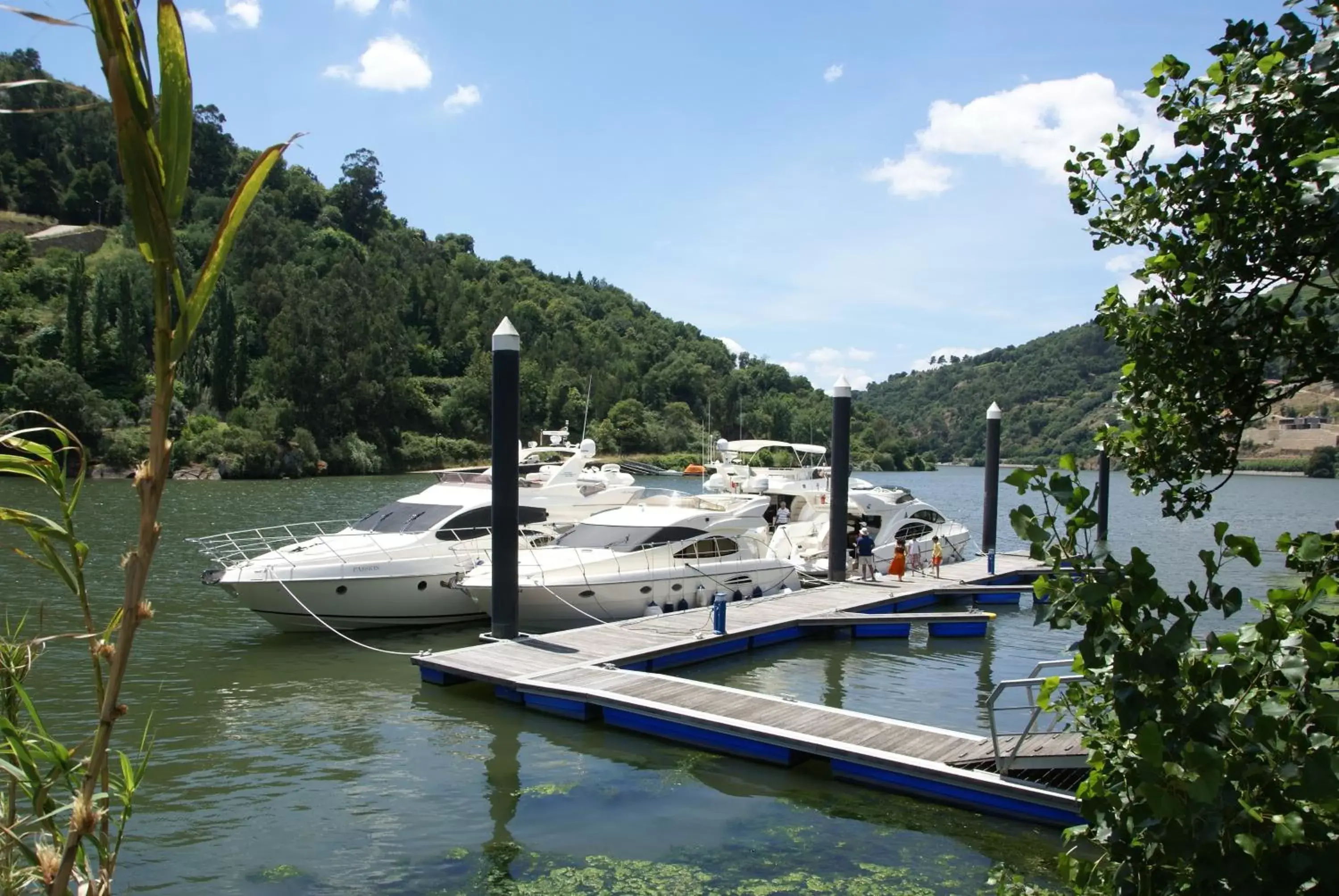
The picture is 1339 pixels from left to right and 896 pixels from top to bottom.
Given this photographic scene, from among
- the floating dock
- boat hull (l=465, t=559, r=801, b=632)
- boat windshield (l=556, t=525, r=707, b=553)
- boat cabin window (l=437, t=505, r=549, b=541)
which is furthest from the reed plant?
boat cabin window (l=437, t=505, r=549, b=541)

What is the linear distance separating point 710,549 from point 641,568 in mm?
2150

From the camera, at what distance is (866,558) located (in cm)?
2475

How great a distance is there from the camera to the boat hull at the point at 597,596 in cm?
1917

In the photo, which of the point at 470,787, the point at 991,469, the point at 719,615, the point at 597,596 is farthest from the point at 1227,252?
the point at 991,469

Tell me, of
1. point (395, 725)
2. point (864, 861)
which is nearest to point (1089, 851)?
Result: point (864, 861)

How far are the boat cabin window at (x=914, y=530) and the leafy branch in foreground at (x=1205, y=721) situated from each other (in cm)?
2660

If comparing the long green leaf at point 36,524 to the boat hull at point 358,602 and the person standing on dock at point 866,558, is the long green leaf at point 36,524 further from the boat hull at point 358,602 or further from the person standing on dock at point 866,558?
the person standing on dock at point 866,558

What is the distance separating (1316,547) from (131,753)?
12.9 metres

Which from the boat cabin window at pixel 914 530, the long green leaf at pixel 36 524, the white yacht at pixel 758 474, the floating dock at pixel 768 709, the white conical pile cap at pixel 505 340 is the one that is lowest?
the floating dock at pixel 768 709

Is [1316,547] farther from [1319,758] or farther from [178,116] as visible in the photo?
[178,116]

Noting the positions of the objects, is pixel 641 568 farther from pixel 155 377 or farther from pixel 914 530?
pixel 155 377

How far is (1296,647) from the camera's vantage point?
259 centimetres

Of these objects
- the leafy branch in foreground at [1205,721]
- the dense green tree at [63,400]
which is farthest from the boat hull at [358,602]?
the dense green tree at [63,400]

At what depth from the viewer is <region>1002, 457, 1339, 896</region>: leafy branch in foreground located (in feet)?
8.08
